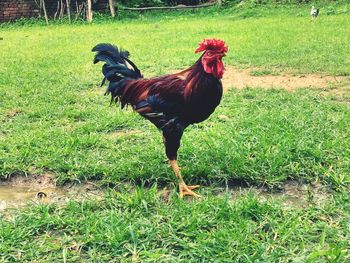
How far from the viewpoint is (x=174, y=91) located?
10.7ft

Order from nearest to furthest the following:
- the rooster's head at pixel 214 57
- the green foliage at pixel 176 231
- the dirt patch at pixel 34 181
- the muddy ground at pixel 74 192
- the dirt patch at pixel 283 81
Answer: the green foliage at pixel 176 231
the rooster's head at pixel 214 57
the muddy ground at pixel 74 192
the dirt patch at pixel 34 181
the dirt patch at pixel 283 81

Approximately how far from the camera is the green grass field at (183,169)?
255 cm

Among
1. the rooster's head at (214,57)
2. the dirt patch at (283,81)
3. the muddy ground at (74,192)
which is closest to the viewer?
the rooster's head at (214,57)

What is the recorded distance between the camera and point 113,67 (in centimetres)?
360

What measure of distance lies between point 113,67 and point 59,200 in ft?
3.65

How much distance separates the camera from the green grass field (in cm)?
255

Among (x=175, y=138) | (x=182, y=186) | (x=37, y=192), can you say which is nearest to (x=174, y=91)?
(x=175, y=138)

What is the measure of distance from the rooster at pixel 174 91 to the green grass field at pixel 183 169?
1.31 ft

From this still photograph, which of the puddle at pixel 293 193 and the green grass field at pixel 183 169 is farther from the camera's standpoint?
the puddle at pixel 293 193

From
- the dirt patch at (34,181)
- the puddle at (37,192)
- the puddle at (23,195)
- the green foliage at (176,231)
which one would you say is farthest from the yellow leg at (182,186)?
the dirt patch at (34,181)

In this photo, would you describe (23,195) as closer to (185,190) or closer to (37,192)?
(37,192)

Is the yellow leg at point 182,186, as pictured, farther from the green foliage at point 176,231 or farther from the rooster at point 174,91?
the green foliage at point 176,231

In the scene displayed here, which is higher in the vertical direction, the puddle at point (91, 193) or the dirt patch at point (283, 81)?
the puddle at point (91, 193)

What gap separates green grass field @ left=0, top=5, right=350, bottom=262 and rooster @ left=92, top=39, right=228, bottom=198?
40cm
